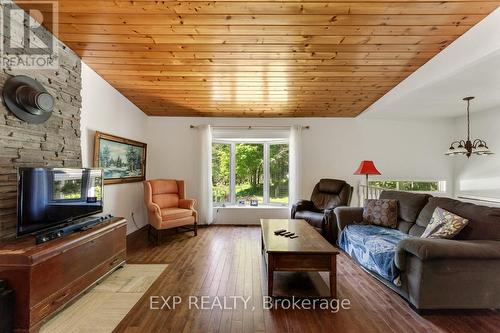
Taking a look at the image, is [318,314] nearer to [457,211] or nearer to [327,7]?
[457,211]

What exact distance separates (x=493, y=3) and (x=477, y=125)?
3.36 meters

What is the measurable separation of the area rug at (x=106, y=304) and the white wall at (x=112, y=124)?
1.22 metres

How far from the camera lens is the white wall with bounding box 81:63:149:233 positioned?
3.09 metres

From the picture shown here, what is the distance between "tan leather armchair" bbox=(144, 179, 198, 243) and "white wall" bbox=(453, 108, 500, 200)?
201 inches

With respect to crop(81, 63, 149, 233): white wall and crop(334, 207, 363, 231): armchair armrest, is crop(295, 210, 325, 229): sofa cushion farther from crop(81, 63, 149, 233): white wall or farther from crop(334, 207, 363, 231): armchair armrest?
crop(81, 63, 149, 233): white wall

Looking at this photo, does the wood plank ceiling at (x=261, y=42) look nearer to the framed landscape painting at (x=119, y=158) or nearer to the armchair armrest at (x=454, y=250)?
the framed landscape painting at (x=119, y=158)

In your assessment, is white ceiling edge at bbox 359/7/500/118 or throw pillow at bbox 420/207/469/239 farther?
throw pillow at bbox 420/207/469/239

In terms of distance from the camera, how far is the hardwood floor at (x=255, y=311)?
1877 millimetres

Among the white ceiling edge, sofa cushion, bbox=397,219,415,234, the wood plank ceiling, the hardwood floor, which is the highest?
the wood plank ceiling

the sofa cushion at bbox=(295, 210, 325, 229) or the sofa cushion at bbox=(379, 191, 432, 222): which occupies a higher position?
the sofa cushion at bbox=(379, 191, 432, 222)

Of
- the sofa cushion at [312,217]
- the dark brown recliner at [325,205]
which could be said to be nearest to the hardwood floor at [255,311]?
the dark brown recliner at [325,205]

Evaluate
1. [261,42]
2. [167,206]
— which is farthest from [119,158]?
[261,42]

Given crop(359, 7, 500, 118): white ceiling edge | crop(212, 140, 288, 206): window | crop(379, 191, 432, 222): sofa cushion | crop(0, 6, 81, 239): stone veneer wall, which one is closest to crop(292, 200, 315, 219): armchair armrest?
crop(212, 140, 288, 206): window

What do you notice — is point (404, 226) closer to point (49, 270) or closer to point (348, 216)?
point (348, 216)
